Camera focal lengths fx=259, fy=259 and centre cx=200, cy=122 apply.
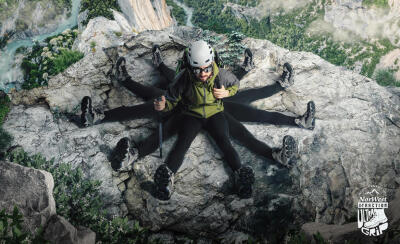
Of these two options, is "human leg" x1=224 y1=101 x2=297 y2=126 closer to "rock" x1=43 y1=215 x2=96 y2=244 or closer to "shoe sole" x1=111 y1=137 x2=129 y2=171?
"shoe sole" x1=111 y1=137 x2=129 y2=171

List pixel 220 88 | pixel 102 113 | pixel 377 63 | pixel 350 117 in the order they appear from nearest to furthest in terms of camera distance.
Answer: pixel 220 88 < pixel 102 113 < pixel 350 117 < pixel 377 63

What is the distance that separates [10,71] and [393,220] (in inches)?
570

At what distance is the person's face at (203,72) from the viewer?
5.80m

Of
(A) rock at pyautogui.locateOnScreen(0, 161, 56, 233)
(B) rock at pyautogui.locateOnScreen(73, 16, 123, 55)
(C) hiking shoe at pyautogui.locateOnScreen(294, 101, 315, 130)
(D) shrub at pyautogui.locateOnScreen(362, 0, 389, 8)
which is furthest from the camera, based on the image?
(D) shrub at pyautogui.locateOnScreen(362, 0, 389, 8)

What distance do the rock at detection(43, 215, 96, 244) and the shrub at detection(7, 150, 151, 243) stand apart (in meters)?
0.49

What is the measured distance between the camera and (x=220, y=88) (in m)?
6.23

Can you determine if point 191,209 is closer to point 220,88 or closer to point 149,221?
point 149,221

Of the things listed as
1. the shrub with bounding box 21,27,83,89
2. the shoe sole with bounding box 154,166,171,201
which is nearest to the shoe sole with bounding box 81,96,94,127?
the shoe sole with bounding box 154,166,171,201

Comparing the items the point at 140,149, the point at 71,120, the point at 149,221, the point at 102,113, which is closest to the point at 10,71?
the point at 71,120

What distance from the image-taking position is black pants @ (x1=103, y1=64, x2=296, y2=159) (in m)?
7.01

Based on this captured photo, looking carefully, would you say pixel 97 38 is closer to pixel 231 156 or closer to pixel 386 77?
pixel 231 156

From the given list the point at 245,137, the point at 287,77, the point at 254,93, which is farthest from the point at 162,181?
the point at 287,77

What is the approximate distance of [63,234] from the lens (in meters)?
4.58

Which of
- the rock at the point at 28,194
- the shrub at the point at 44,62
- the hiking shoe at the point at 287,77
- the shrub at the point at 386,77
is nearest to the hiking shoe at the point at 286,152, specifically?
the hiking shoe at the point at 287,77
